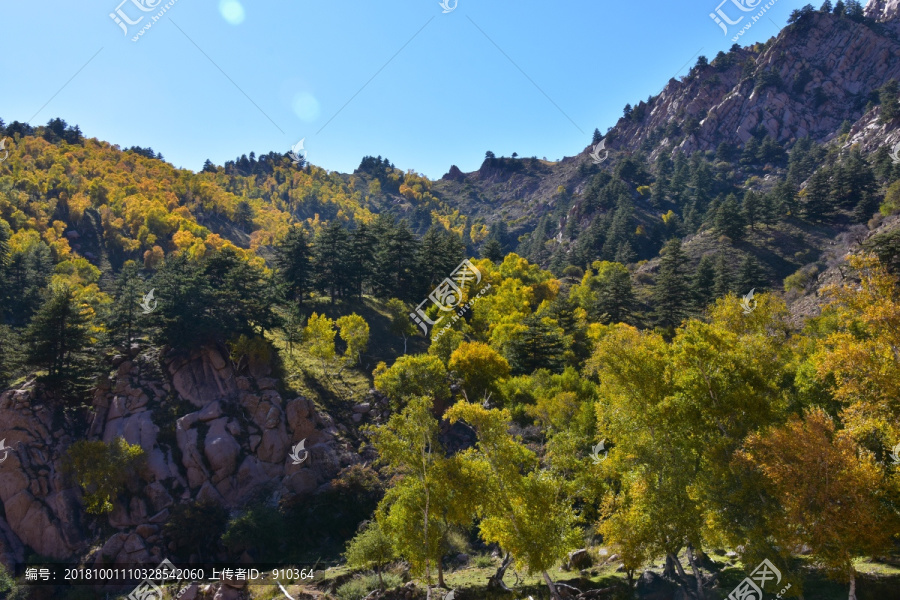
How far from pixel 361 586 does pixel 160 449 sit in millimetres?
20299

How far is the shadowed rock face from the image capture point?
28.9 meters

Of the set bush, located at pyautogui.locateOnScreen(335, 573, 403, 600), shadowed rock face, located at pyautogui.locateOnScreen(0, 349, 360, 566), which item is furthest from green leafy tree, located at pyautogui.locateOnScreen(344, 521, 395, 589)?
shadowed rock face, located at pyautogui.locateOnScreen(0, 349, 360, 566)

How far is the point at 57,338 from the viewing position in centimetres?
3425

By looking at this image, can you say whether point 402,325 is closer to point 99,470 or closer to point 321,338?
point 321,338

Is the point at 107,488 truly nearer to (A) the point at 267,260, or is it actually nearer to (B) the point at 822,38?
(A) the point at 267,260

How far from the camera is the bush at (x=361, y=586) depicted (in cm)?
2198

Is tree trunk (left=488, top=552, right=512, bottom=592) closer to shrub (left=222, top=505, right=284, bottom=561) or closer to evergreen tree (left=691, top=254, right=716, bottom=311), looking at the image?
shrub (left=222, top=505, right=284, bottom=561)

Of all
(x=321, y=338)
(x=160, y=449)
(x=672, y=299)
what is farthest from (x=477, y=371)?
(x=672, y=299)

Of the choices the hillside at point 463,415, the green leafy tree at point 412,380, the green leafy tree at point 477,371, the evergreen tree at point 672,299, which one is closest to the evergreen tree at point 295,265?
the hillside at point 463,415

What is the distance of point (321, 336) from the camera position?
4209 cm

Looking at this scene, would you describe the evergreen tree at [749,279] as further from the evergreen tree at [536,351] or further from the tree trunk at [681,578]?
the tree trunk at [681,578]

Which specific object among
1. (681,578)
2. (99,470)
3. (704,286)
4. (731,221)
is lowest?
(681,578)

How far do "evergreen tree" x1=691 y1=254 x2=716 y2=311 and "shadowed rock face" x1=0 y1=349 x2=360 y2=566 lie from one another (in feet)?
155

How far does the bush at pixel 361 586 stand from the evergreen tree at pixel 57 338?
2742 centimetres
